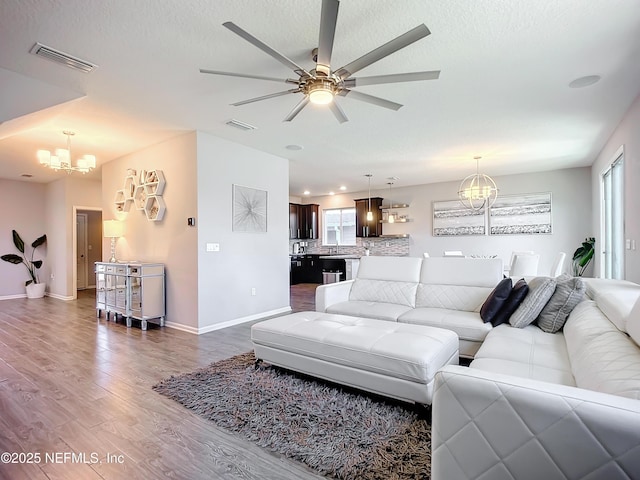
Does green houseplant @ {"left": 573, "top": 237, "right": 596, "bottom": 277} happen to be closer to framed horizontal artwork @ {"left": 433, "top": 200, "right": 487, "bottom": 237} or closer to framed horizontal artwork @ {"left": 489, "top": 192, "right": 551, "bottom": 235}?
framed horizontal artwork @ {"left": 489, "top": 192, "right": 551, "bottom": 235}

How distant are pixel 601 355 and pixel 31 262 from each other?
10003mm

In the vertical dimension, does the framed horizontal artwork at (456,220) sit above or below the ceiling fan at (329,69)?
below

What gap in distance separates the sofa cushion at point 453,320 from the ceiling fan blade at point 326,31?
234 cm

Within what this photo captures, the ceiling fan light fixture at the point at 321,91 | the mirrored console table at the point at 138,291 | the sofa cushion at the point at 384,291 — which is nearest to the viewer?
the ceiling fan light fixture at the point at 321,91

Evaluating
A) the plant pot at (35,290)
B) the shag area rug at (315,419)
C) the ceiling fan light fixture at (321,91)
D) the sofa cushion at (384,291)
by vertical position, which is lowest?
the shag area rug at (315,419)

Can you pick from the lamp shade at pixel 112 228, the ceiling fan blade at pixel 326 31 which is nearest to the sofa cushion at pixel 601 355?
the ceiling fan blade at pixel 326 31

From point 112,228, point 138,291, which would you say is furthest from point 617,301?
point 112,228

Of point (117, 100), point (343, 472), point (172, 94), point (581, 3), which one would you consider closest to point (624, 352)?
point (343, 472)

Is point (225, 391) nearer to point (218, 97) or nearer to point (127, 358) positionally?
point (127, 358)

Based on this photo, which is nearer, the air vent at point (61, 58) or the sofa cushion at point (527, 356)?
the sofa cushion at point (527, 356)

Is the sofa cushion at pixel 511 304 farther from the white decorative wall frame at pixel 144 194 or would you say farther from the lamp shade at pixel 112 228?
the lamp shade at pixel 112 228

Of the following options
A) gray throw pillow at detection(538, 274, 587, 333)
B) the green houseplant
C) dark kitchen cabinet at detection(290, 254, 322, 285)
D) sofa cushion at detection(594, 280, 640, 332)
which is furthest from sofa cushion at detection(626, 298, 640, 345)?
dark kitchen cabinet at detection(290, 254, 322, 285)

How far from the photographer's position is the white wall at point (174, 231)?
4410mm

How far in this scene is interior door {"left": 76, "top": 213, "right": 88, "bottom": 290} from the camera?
8.87 metres
